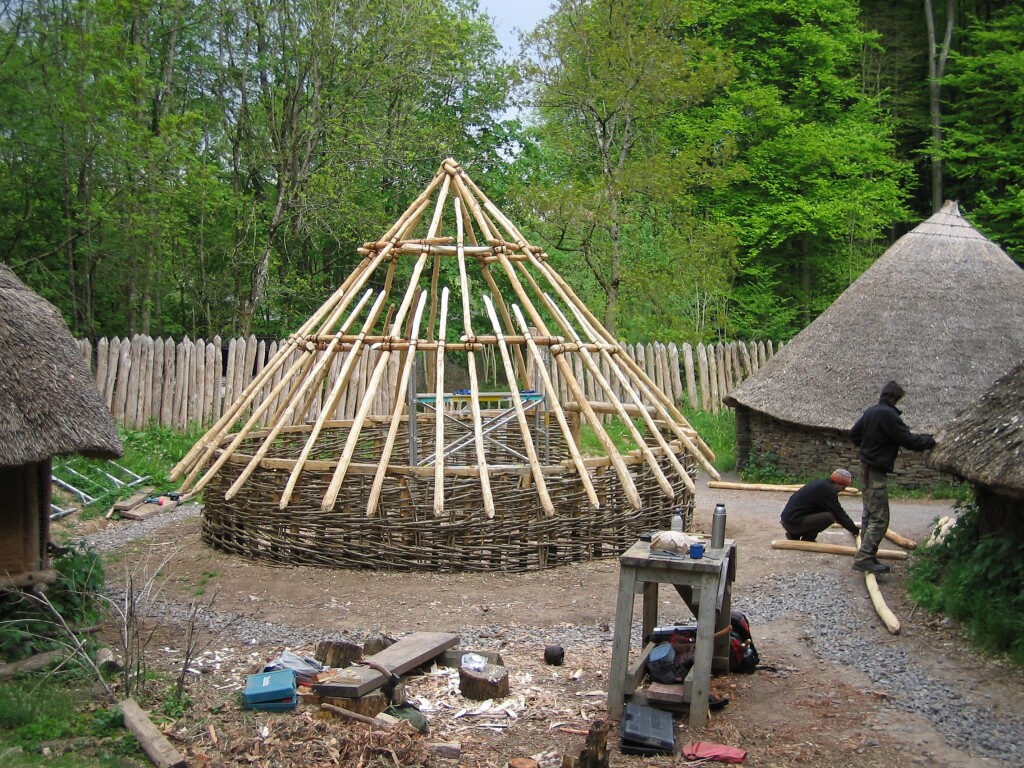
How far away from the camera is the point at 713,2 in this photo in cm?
2336

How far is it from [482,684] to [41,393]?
11.8ft

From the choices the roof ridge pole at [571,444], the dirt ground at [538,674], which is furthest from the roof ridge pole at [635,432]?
the dirt ground at [538,674]

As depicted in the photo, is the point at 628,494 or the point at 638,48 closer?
the point at 628,494

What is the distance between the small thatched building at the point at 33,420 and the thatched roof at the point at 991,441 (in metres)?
6.16

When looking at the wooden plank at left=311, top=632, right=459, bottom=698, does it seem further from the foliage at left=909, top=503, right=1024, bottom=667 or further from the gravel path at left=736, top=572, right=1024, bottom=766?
the foliage at left=909, top=503, right=1024, bottom=667

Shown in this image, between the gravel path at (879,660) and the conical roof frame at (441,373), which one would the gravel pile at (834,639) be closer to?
the gravel path at (879,660)

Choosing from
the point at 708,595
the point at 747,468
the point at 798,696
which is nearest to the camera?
the point at 708,595

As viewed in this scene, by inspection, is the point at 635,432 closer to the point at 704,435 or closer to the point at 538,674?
the point at 538,674

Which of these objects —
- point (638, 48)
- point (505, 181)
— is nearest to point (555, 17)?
point (638, 48)

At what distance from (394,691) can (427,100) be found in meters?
17.4

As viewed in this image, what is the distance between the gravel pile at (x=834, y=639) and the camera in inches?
206

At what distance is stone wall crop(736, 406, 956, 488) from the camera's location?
12445mm

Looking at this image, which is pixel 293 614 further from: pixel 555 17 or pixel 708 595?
pixel 555 17

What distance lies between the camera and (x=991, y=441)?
6.77 m
